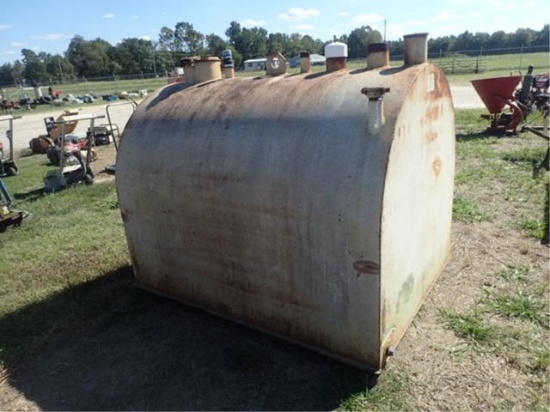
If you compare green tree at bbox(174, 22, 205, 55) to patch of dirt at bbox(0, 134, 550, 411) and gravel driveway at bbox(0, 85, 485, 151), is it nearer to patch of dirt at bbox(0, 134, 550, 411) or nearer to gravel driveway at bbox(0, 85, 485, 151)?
gravel driveway at bbox(0, 85, 485, 151)

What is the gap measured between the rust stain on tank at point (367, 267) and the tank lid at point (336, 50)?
1.79 metres

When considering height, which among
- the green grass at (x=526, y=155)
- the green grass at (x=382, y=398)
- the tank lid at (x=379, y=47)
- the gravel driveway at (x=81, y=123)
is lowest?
the green grass at (x=382, y=398)

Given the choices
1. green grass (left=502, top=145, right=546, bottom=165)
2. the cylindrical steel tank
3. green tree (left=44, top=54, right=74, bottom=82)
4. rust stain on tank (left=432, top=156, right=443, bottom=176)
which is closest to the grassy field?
the cylindrical steel tank

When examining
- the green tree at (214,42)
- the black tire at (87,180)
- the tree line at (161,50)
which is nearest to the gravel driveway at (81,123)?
the black tire at (87,180)

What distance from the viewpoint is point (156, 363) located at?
136 inches

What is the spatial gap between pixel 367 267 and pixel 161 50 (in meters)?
97.7

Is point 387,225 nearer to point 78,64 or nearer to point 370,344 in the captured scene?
point 370,344

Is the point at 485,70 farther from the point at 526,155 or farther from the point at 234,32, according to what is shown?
the point at 234,32

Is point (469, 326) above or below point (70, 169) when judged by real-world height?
below

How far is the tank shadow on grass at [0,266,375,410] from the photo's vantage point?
9.99 feet

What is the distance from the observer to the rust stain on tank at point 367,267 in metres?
2.75

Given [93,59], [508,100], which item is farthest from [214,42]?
[508,100]

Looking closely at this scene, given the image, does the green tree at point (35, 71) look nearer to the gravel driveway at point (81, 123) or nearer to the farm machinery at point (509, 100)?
the gravel driveway at point (81, 123)

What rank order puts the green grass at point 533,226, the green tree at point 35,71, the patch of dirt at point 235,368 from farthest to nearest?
the green tree at point 35,71 → the green grass at point 533,226 → the patch of dirt at point 235,368
